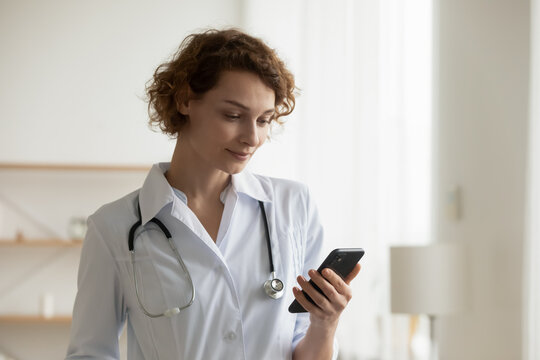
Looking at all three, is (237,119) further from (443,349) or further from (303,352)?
(443,349)

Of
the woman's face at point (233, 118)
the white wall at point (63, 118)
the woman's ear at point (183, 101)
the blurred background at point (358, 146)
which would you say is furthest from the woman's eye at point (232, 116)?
the white wall at point (63, 118)

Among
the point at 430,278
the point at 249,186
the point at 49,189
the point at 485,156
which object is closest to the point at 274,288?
the point at 249,186

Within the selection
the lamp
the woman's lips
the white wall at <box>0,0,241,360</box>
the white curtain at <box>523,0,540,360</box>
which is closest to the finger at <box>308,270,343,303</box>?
the woman's lips

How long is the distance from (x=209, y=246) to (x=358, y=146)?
207cm

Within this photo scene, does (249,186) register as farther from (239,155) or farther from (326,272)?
(326,272)

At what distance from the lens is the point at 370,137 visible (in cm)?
327

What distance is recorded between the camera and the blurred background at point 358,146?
2576 millimetres

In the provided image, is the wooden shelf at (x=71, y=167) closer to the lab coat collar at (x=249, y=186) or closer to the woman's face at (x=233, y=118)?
the lab coat collar at (x=249, y=186)

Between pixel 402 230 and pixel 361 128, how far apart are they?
1.79 feet

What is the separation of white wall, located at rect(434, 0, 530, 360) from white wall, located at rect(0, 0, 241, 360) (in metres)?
2.23

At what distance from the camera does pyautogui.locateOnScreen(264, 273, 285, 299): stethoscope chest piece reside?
1360 mm

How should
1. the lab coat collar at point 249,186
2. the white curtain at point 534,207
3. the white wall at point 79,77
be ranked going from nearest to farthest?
the lab coat collar at point 249,186 < the white curtain at point 534,207 < the white wall at point 79,77

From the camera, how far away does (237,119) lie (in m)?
1.33

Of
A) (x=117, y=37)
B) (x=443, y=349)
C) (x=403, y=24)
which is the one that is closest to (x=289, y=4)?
(x=117, y=37)
